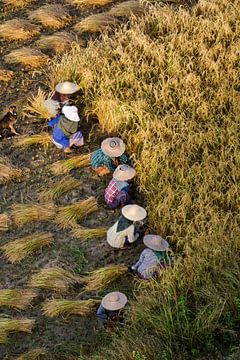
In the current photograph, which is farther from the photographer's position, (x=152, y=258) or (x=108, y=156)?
(x=108, y=156)

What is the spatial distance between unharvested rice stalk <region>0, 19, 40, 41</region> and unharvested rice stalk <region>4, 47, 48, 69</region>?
673 millimetres

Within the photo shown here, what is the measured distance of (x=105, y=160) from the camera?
30.1ft

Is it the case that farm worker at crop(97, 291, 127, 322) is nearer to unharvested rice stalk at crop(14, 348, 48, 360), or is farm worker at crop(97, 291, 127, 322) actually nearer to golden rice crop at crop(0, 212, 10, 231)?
unharvested rice stalk at crop(14, 348, 48, 360)

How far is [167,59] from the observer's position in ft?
34.6

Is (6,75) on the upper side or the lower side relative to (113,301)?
lower

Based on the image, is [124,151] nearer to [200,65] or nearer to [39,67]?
[200,65]

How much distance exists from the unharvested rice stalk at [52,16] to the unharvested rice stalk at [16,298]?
617cm

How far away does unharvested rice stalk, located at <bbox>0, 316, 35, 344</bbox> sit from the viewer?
7.31 metres

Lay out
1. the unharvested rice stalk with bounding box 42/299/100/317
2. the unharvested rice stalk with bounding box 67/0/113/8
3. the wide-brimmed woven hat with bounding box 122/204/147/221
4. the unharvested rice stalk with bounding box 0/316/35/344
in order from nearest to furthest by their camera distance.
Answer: the unharvested rice stalk with bounding box 0/316/35/344, the unharvested rice stalk with bounding box 42/299/100/317, the wide-brimmed woven hat with bounding box 122/204/147/221, the unharvested rice stalk with bounding box 67/0/113/8

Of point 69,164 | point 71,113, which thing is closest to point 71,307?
point 69,164

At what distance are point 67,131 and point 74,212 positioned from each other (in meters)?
1.42

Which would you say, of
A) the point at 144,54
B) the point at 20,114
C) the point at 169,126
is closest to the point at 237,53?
the point at 144,54

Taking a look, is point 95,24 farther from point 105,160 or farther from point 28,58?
point 105,160

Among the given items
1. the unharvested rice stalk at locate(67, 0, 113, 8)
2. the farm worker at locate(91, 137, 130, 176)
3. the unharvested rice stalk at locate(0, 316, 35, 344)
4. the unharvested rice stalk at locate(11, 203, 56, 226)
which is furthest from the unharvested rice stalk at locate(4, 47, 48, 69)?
the unharvested rice stalk at locate(0, 316, 35, 344)
